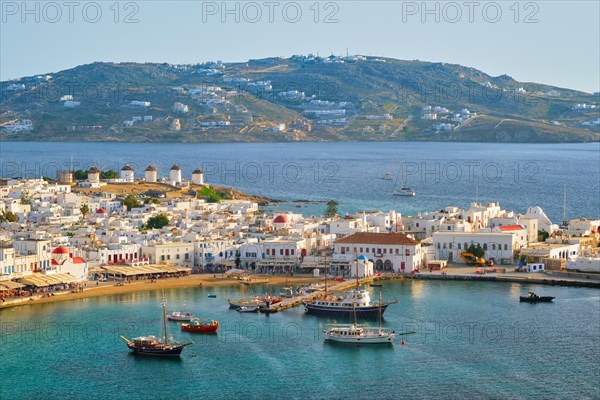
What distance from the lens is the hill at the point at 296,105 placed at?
13300cm

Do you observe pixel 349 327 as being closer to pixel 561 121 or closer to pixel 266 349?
pixel 266 349

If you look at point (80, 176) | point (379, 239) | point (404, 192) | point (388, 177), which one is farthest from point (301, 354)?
point (388, 177)

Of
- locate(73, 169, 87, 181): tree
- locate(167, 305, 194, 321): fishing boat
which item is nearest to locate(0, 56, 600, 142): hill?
locate(73, 169, 87, 181): tree

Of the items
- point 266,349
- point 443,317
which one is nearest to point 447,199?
point 443,317

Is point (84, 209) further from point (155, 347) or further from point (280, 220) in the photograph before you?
point (155, 347)

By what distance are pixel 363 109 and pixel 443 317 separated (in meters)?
123

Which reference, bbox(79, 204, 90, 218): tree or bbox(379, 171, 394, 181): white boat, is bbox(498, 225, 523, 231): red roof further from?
bbox(379, 171, 394, 181): white boat

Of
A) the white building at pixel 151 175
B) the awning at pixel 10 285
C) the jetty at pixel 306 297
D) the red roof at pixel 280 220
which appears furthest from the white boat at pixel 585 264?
the white building at pixel 151 175

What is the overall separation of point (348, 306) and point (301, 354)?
3.84 m

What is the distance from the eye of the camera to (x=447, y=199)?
59.0m

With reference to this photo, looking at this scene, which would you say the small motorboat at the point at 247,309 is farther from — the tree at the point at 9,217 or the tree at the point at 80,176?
the tree at the point at 80,176

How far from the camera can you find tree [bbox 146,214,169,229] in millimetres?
39281

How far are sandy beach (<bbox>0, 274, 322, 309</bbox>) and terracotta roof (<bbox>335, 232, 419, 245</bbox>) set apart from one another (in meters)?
2.33

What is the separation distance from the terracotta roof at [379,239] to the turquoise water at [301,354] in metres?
4.62
